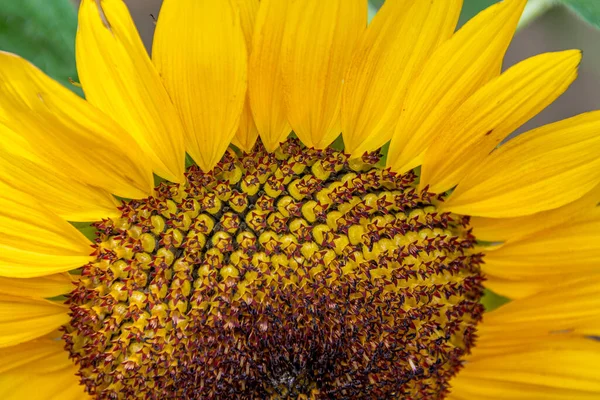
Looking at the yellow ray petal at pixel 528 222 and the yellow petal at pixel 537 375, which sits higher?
the yellow ray petal at pixel 528 222

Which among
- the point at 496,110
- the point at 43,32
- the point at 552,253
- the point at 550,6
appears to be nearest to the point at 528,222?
the point at 552,253

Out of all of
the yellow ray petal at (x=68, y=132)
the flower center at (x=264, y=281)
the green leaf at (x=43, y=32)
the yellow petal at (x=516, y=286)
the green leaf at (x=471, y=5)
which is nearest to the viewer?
the yellow ray petal at (x=68, y=132)

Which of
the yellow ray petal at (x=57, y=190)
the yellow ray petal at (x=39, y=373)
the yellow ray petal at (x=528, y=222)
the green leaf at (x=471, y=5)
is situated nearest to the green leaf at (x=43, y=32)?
the yellow ray petal at (x=57, y=190)

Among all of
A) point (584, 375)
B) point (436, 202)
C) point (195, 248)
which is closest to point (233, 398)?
point (195, 248)

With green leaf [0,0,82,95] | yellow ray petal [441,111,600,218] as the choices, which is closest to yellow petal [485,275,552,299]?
Answer: yellow ray petal [441,111,600,218]

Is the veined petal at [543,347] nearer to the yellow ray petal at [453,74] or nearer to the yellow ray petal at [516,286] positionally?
the yellow ray petal at [516,286]

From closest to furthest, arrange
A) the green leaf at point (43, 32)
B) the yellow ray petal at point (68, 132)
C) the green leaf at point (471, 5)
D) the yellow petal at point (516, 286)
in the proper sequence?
the yellow ray petal at point (68, 132) → the yellow petal at point (516, 286) → the green leaf at point (43, 32) → the green leaf at point (471, 5)

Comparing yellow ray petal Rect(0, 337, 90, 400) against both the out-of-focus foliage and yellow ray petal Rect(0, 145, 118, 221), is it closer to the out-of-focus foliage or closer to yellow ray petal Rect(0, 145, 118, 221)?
yellow ray petal Rect(0, 145, 118, 221)

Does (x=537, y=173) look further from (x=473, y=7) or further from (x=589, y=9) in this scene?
(x=473, y=7)
